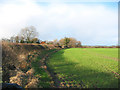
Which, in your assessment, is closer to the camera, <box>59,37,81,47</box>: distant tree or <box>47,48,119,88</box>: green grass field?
<box>47,48,119,88</box>: green grass field

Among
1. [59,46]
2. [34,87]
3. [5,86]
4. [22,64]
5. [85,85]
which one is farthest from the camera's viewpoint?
[59,46]

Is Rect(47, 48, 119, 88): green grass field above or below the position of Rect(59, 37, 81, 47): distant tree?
below

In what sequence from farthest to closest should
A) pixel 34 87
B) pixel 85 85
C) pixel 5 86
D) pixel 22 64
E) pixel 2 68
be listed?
pixel 22 64 < pixel 2 68 < pixel 85 85 < pixel 34 87 < pixel 5 86

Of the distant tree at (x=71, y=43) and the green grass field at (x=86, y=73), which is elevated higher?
the distant tree at (x=71, y=43)

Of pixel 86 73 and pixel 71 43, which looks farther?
pixel 71 43

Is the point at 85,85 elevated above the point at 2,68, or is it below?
below

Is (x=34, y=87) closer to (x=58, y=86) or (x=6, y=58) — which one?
(x=58, y=86)

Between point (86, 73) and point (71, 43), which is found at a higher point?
point (71, 43)

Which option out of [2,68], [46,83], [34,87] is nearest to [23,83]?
[34,87]

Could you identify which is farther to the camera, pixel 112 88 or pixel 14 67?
pixel 14 67

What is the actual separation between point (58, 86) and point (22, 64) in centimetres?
406

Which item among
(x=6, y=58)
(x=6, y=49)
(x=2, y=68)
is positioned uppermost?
(x=6, y=49)

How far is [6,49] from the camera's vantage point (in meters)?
7.12

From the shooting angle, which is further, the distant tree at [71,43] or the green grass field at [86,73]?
the distant tree at [71,43]
